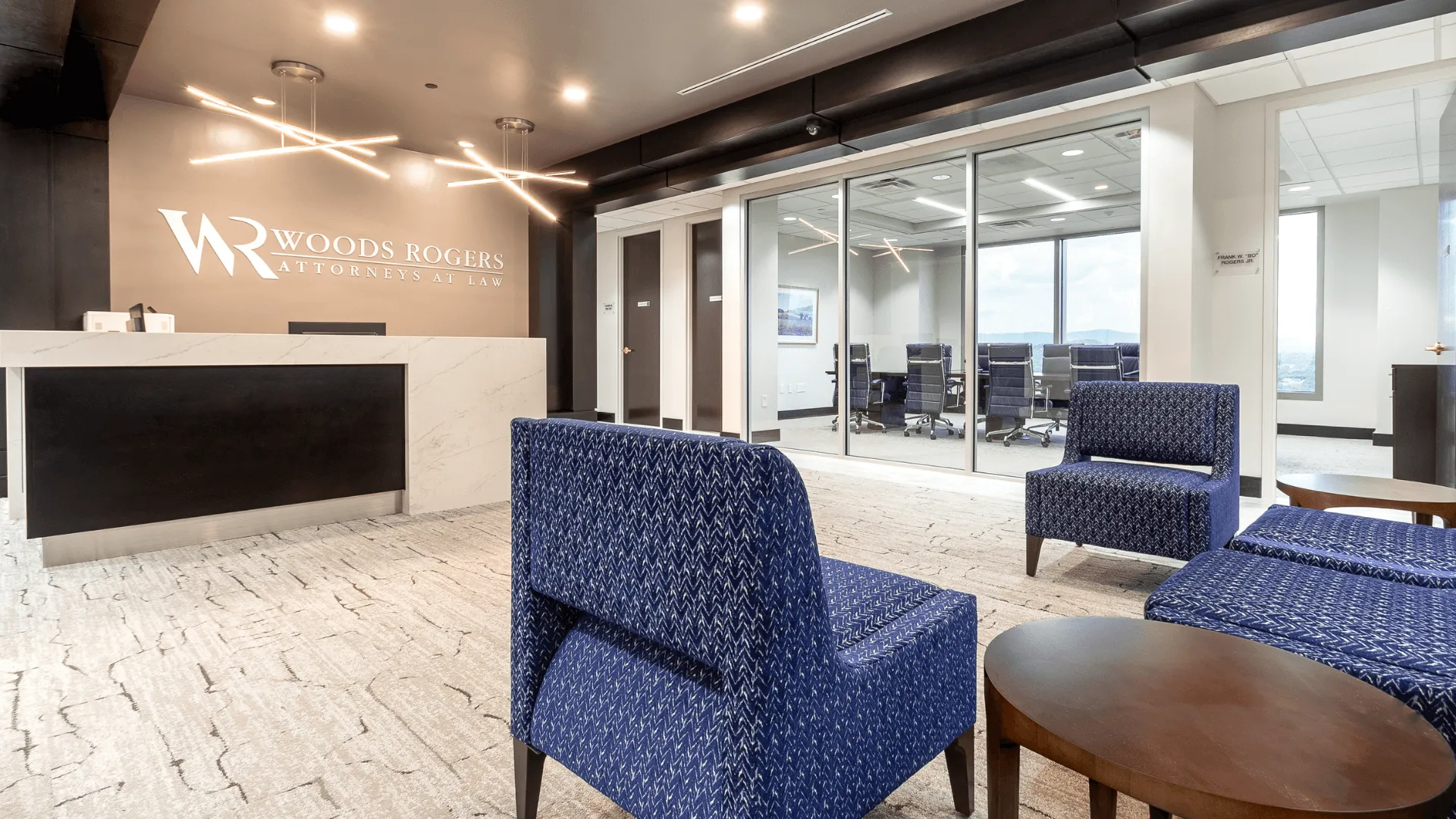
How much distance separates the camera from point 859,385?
7.55 meters

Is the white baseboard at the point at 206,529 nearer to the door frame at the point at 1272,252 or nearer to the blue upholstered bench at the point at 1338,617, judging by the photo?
the blue upholstered bench at the point at 1338,617

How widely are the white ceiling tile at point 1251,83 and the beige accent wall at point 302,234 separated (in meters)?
5.96

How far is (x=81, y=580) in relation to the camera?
3490mm

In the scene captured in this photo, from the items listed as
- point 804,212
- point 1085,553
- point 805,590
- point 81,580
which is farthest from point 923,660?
point 804,212

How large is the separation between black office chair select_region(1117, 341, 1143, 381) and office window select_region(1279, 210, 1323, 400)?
4468 mm

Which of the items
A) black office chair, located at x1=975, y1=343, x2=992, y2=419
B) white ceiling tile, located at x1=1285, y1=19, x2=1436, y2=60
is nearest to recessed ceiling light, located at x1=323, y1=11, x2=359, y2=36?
black office chair, located at x1=975, y1=343, x2=992, y2=419

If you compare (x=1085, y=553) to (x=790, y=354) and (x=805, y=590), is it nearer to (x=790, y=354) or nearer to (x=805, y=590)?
(x=805, y=590)

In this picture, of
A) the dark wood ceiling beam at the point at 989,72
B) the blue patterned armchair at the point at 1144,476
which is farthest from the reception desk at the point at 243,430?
the blue patterned armchair at the point at 1144,476

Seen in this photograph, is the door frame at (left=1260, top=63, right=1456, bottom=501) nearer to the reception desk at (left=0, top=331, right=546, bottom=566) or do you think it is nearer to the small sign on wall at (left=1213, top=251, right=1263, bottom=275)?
the small sign on wall at (left=1213, top=251, right=1263, bottom=275)

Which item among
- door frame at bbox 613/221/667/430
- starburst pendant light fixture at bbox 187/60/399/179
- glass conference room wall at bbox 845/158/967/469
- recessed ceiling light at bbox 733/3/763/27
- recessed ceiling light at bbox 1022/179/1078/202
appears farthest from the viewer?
door frame at bbox 613/221/667/430

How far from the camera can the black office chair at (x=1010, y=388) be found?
6363 mm

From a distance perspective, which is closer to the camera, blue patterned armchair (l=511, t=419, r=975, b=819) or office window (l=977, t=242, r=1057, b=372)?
blue patterned armchair (l=511, t=419, r=975, b=819)

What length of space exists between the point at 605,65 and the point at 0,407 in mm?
5036

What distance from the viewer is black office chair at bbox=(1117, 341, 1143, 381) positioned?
5.74m
